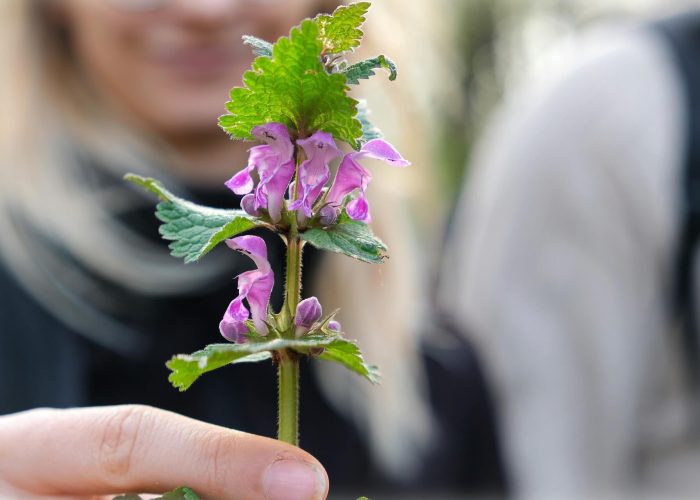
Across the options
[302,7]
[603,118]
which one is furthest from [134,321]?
[603,118]

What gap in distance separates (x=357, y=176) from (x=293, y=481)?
0.26 meters

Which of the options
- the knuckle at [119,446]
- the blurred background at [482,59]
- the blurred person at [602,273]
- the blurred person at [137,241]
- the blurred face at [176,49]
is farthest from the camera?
the blurred background at [482,59]

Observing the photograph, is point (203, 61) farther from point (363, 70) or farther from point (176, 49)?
point (363, 70)

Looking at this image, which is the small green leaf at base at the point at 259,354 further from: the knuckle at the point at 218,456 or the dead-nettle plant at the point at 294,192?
the knuckle at the point at 218,456

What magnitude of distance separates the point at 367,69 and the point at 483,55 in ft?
63.8

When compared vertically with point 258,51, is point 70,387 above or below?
below

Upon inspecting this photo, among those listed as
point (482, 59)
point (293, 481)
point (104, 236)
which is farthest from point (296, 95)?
point (482, 59)

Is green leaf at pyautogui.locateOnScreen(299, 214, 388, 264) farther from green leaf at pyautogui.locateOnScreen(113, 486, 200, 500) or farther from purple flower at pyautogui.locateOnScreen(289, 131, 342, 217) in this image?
green leaf at pyautogui.locateOnScreen(113, 486, 200, 500)

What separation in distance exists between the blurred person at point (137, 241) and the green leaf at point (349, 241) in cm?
178

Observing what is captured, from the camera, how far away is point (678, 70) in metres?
2.74

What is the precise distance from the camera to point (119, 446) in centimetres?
86

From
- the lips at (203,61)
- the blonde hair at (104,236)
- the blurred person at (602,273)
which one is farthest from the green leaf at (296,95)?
the blurred person at (602,273)

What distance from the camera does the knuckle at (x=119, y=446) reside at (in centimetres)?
86

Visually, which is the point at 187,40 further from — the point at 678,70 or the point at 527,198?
the point at 678,70
